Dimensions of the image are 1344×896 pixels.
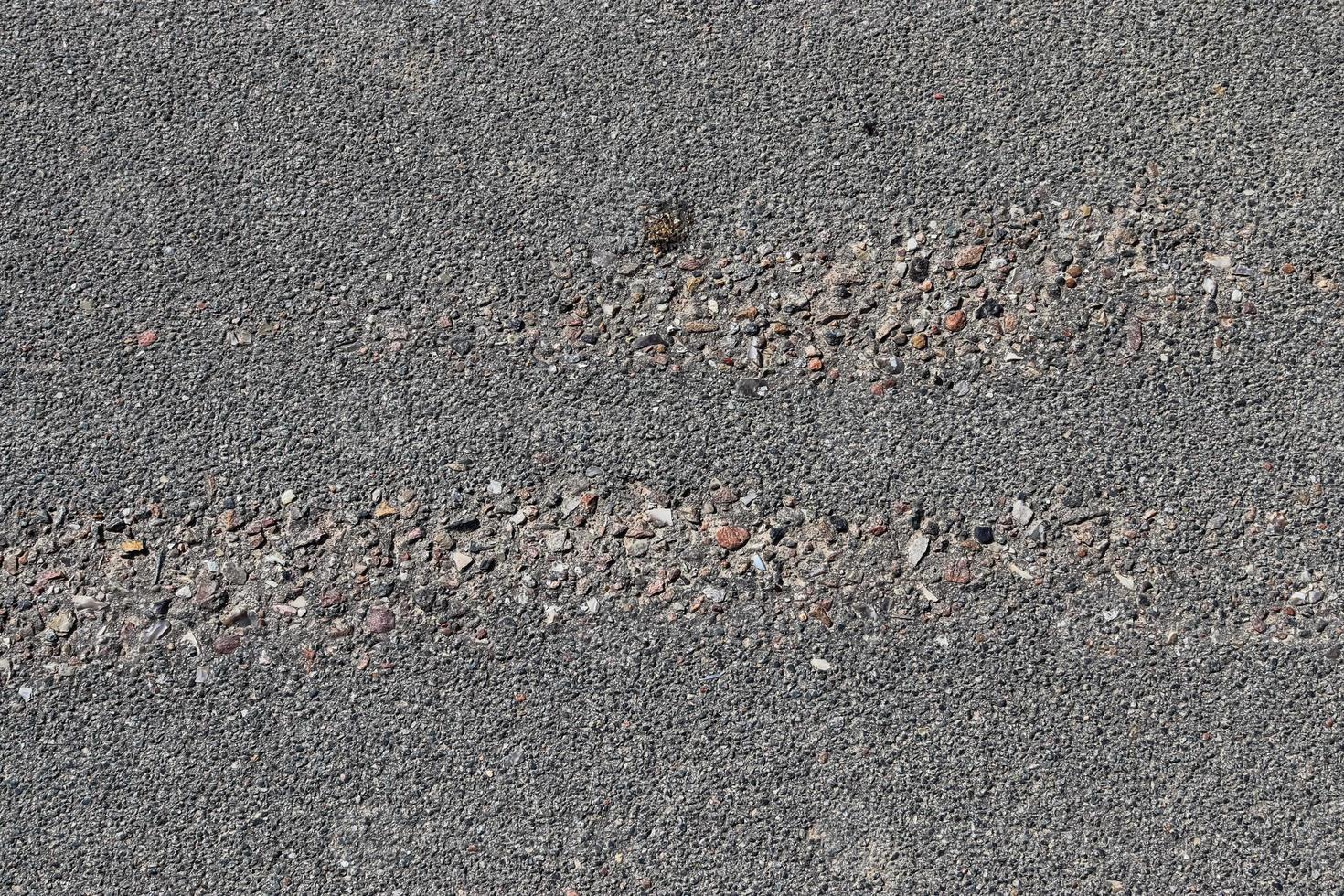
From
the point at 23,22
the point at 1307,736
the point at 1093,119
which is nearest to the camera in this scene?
the point at 1307,736

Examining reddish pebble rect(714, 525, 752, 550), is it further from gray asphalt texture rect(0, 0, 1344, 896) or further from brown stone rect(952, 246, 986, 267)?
brown stone rect(952, 246, 986, 267)

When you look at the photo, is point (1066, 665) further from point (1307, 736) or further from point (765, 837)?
point (765, 837)

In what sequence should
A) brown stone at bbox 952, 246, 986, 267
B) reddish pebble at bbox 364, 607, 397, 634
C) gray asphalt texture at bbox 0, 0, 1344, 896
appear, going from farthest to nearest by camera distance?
1. brown stone at bbox 952, 246, 986, 267
2. reddish pebble at bbox 364, 607, 397, 634
3. gray asphalt texture at bbox 0, 0, 1344, 896

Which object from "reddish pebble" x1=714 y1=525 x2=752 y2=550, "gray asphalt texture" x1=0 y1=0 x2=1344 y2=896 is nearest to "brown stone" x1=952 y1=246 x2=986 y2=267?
"gray asphalt texture" x1=0 y1=0 x2=1344 y2=896

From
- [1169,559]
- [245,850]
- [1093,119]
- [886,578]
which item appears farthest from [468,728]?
[1093,119]

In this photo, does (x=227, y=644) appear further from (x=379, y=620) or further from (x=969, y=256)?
(x=969, y=256)

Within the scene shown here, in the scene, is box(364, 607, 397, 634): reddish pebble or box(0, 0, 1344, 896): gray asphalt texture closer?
box(0, 0, 1344, 896): gray asphalt texture

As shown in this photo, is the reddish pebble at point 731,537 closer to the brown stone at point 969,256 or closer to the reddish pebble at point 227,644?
the brown stone at point 969,256
